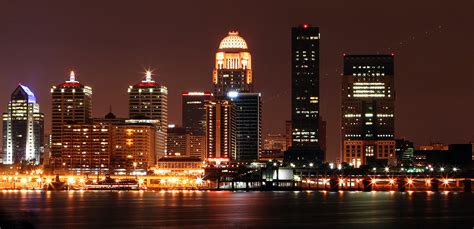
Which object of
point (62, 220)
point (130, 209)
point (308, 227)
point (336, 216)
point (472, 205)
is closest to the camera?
point (308, 227)

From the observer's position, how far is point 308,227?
128 metres

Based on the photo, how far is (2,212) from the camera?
14425 centimetres

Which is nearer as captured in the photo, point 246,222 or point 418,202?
point 246,222

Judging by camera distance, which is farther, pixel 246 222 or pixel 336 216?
pixel 336 216

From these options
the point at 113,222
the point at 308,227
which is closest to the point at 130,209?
the point at 113,222

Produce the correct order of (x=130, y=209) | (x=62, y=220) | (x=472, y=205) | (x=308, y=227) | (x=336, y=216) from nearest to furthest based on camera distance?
(x=308, y=227) < (x=62, y=220) < (x=336, y=216) < (x=130, y=209) < (x=472, y=205)

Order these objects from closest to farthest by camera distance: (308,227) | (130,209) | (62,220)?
(308,227) < (62,220) < (130,209)

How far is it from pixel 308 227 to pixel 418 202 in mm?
59973

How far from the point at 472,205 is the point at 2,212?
76.7m

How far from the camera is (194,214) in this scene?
148 meters

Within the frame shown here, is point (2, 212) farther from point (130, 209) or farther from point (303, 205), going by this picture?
point (303, 205)

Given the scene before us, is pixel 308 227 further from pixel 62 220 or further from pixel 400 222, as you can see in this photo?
pixel 62 220

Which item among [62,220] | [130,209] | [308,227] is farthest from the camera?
[130,209]

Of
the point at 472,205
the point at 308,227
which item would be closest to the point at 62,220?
the point at 308,227
